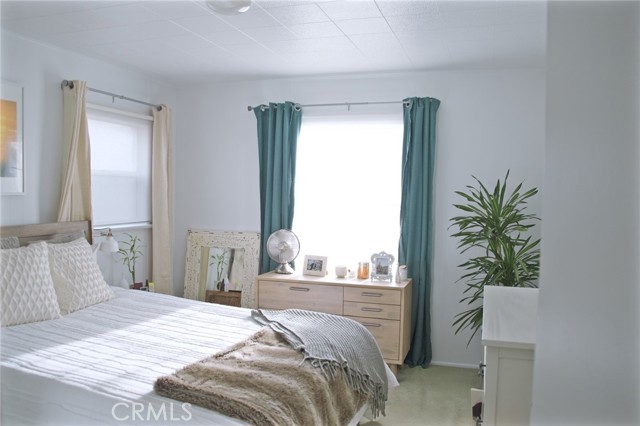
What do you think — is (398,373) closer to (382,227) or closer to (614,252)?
(382,227)

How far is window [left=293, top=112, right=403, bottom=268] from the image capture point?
424 centimetres

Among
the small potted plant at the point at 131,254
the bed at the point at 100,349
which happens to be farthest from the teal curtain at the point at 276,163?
the bed at the point at 100,349

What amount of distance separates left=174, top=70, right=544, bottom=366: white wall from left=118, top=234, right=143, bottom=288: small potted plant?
25.7 inches

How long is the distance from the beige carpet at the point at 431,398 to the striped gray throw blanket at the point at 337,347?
1.43 ft

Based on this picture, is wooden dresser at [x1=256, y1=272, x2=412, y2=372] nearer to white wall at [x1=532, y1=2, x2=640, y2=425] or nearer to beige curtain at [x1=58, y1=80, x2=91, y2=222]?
beige curtain at [x1=58, y1=80, x2=91, y2=222]

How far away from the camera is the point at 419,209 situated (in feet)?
13.3

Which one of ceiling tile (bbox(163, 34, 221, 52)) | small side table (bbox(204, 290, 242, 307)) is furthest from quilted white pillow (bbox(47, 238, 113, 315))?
ceiling tile (bbox(163, 34, 221, 52))

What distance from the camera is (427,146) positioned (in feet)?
13.2

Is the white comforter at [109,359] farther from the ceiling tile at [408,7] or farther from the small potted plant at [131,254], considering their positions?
the ceiling tile at [408,7]

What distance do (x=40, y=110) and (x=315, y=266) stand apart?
2.38m

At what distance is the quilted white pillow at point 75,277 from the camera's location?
312 cm

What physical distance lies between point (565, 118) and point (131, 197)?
4.35 m

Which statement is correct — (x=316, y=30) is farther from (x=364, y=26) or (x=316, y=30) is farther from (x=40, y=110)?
(x=40, y=110)

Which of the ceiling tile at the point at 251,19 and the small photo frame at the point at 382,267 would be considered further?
the small photo frame at the point at 382,267
